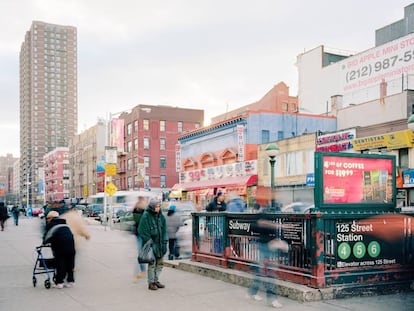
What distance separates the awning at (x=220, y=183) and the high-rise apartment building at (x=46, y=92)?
134375 mm

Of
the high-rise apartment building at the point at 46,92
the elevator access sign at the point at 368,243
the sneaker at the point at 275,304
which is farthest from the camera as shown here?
the high-rise apartment building at the point at 46,92

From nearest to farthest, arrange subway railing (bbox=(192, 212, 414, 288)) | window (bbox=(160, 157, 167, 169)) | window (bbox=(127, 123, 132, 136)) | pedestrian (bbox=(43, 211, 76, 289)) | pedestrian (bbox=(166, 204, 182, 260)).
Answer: subway railing (bbox=(192, 212, 414, 288)), pedestrian (bbox=(43, 211, 76, 289)), pedestrian (bbox=(166, 204, 182, 260)), window (bbox=(160, 157, 167, 169)), window (bbox=(127, 123, 132, 136))

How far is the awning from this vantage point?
41.6m

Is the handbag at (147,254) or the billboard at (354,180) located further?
the handbag at (147,254)

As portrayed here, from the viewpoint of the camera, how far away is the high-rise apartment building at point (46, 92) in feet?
586

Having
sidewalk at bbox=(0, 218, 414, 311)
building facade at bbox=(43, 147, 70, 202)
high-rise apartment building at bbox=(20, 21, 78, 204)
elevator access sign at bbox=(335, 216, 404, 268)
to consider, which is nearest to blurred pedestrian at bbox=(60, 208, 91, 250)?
sidewalk at bbox=(0, 218, 414, 311)

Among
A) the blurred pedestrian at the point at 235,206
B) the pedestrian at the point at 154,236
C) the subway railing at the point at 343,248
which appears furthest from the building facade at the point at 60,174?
the subway railing at the point at 343,248

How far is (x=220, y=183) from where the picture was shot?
45.4 m

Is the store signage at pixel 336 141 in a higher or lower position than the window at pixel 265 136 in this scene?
lower

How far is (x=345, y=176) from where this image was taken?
8.84 metres

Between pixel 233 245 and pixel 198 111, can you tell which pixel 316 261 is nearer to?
pixel 233 245

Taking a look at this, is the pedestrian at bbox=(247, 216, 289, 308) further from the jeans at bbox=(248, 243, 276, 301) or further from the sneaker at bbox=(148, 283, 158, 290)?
the sneaker at bbox=(148, 283, 158, 290)

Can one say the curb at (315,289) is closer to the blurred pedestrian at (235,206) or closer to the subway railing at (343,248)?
the subway railing at (343,248)

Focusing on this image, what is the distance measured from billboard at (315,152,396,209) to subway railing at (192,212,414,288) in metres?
0.57
